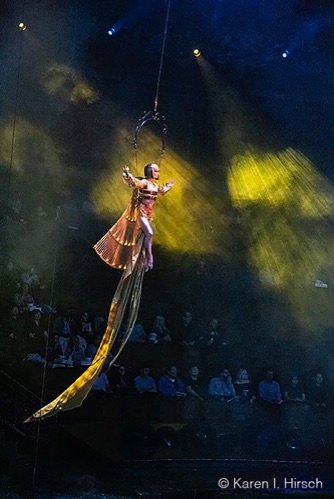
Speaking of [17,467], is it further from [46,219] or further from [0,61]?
[0,61]

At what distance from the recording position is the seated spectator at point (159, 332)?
37.5 ft

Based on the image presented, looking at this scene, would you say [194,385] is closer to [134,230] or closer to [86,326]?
[86,326]

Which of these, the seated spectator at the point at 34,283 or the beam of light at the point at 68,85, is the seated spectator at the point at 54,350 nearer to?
the seated spectator at the point at 34,283

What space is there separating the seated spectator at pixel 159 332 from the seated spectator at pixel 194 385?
21.3 inches

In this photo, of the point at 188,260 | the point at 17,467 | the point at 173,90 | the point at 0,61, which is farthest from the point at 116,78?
the point at 17,467

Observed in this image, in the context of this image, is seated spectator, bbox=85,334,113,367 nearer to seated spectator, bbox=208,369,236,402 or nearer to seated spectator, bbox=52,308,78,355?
seated spectator, bbox=52,308,78,355

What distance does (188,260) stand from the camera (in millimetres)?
11969

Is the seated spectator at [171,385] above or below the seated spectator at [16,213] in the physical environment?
below

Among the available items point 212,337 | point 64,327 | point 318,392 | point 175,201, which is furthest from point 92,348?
point 318,392

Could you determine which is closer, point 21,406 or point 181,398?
point 21,406

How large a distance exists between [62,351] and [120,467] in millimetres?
1668

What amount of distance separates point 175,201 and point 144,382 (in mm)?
2675

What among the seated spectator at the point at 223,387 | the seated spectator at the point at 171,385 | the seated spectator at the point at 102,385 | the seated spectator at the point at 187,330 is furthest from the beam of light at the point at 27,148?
the seated spectator at the point at 223,387

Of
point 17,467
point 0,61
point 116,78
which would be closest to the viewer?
point 17,467
